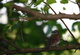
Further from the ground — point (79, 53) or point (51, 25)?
point (51, 25)

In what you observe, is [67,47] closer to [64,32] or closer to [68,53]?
[64,32]

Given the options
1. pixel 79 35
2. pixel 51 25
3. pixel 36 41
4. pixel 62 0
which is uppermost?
pixel 62 0

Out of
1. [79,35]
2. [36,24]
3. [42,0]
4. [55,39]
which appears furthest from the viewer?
[55,39]

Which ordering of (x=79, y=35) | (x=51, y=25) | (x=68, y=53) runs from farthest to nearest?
(x=68, y=53), (x=79, y=35), (x=51, y=25)

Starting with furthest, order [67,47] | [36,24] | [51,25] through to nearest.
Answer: [36,24], [51,25], [67,47]

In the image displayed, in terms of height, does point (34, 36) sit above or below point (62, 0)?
below

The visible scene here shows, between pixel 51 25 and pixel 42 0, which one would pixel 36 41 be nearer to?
pixel 51 25

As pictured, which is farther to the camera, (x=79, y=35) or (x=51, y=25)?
(x=79, y=35)

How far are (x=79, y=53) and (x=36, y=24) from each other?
1.08 metres

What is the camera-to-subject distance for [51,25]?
3.37 m

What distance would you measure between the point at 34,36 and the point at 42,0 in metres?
2.35

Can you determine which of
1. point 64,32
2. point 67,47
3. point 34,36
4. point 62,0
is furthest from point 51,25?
point 62,0

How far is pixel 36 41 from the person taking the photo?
423 centimetres

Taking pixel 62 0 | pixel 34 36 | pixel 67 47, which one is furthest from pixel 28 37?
pixel 62 0
